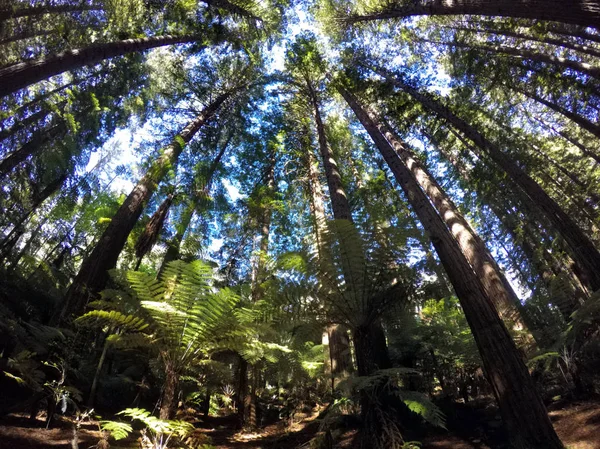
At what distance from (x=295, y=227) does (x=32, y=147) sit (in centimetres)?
783

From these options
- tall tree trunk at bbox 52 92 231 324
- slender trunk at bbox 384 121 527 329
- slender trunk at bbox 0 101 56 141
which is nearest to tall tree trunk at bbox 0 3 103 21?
slender trunk at bbox 0 101 56 141

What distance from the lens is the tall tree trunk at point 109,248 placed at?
4.62 m

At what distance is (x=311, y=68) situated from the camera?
1025 centimetres

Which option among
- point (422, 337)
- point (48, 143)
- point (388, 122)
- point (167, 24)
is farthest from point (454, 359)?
point (48, 143)

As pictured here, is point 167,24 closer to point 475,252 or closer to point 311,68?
point 311,68

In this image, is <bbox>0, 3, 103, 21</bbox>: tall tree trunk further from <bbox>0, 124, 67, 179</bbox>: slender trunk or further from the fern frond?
the fern frond

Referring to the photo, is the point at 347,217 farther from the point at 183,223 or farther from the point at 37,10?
the point at 37,10

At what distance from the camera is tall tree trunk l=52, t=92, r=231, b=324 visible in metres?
4.62

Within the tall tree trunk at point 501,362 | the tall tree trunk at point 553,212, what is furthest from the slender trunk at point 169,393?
the tall tree trunk at point 553,212

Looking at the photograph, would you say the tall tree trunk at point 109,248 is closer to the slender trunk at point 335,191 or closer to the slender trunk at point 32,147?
the slender trunk at point 335,191

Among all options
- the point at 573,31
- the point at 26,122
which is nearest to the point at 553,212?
the point at 573,31

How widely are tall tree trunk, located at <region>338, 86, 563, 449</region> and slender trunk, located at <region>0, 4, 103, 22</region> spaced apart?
25.6 feet

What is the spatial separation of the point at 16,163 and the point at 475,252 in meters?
11.6

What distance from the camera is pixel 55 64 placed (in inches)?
178
